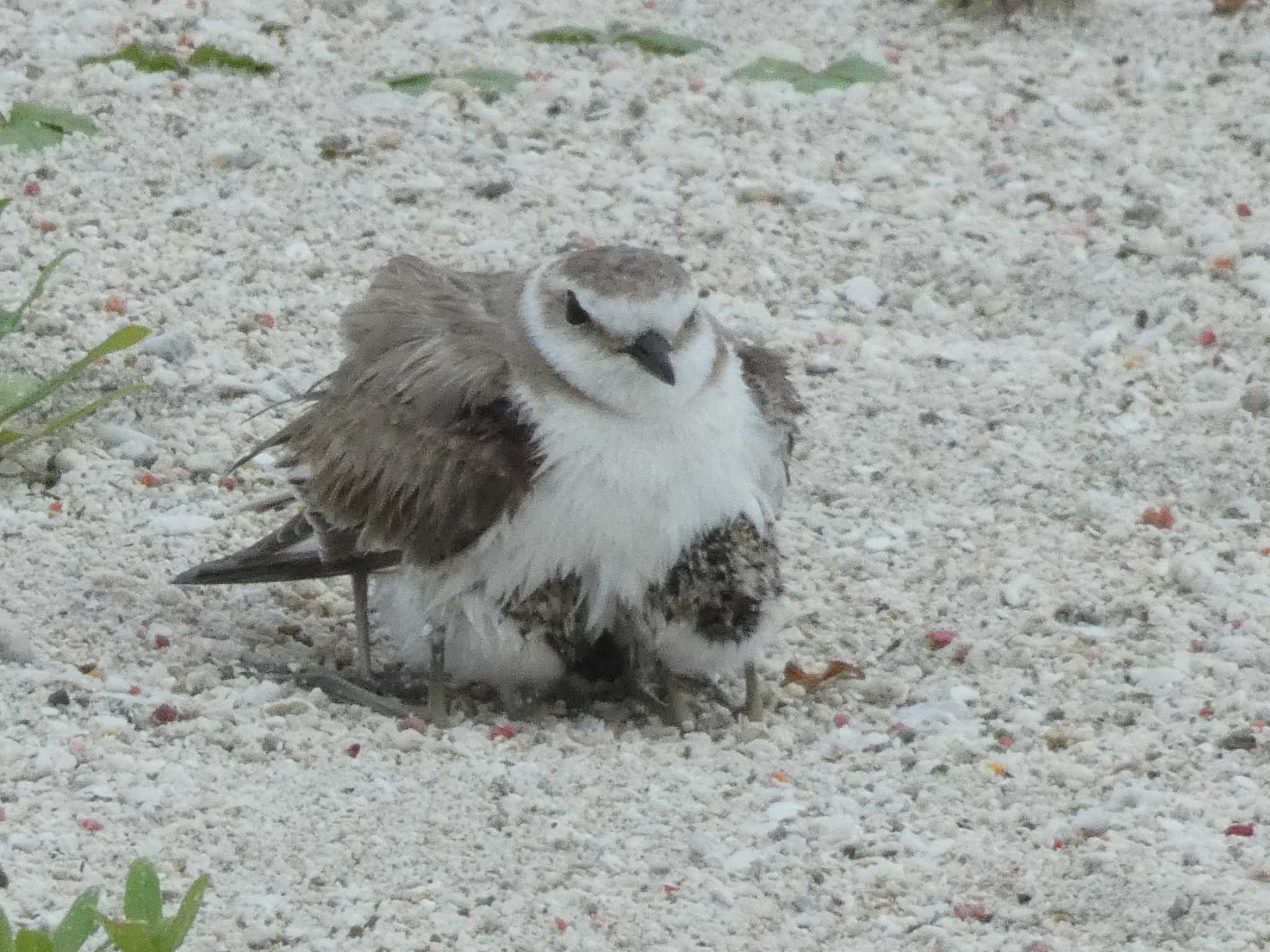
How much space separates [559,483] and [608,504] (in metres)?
0.12

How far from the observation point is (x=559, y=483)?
193 inches

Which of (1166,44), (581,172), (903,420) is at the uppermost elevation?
(1166,44)

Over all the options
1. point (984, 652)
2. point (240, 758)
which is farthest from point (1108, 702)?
point (240, 758)

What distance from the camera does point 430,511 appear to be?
4.97 metres

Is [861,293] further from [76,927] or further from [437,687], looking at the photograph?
[76,927]

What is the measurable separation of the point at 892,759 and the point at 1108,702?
0.57 metres

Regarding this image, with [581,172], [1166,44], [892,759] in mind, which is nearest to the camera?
[892,759]

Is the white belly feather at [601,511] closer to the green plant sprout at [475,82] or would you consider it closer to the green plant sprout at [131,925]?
the green plant sprout at [131,925]

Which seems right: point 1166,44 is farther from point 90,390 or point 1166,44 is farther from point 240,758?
point 240,758

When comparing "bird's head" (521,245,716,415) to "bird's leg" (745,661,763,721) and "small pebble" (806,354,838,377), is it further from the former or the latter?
"small pebble" (806,354,838,377)

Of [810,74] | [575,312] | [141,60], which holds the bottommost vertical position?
[575,312]

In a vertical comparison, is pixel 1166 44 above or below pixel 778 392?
above

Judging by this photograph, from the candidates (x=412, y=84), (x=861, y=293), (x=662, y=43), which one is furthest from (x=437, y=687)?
(x=662, y=43)

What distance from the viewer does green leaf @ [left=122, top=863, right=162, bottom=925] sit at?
139 inches
